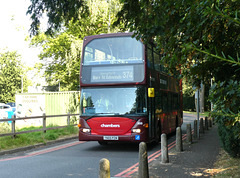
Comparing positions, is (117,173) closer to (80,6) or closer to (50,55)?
(80,6)

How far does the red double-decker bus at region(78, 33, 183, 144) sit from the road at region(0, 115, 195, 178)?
728 mm

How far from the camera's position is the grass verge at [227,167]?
23.3ft

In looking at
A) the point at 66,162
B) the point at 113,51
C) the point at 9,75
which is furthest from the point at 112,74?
the point at 9,75

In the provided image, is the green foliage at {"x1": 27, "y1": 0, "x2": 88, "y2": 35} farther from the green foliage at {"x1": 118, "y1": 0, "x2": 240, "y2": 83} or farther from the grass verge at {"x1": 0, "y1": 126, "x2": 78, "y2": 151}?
the grass verge at {"x1": 0, "y1": 126, "x2": 78, "y2": 151}

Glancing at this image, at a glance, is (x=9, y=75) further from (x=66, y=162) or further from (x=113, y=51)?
(x=66, y=162)

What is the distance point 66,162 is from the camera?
9461 millimetres

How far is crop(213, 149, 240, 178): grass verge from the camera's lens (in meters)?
7.10

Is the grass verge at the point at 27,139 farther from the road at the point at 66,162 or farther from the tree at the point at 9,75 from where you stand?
the tree at the point at 9,75

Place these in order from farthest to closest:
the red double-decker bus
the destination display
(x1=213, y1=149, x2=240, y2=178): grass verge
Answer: the destination display → the red double-decker bus → (x1=213, y1=149, x2=240, y2=178): grass verge

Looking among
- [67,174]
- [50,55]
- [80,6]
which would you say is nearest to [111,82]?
[80,6]

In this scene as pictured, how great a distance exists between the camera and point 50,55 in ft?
101

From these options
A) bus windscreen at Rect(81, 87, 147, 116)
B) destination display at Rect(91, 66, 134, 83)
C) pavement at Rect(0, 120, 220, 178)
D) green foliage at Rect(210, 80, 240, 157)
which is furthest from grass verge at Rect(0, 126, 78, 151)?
green foliage at Rect(210, 80, 240, 157)

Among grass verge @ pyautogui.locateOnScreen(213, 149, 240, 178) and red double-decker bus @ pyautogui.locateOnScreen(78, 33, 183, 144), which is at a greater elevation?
red double-decker bus @ pyautogui.locateOnScreen(78, 33, 183, 144)

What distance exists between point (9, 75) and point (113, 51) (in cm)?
5672
